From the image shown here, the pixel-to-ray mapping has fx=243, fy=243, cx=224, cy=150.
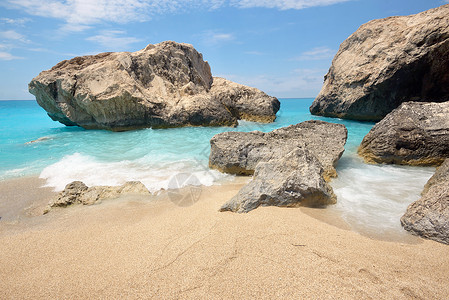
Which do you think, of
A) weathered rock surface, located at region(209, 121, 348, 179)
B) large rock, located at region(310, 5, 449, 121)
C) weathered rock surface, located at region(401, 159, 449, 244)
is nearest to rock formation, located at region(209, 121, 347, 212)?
weathered rock surface, located at region(209, 121, 348, 179)

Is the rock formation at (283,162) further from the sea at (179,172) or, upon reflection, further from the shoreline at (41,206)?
the sea at (179,172)

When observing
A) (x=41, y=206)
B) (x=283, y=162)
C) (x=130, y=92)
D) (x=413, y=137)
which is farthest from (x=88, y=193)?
(x=130, y=92)

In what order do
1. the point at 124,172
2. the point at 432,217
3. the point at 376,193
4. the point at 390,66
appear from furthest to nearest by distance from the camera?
the point at 390,66
the point at 124,172
the point at 376,193
the point at 432,217

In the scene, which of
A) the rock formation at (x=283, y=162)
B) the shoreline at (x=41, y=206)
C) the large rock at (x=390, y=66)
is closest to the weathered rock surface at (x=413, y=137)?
the rock formation at (x=283, y=162)

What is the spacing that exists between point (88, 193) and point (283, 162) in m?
3.41

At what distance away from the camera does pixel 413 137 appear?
565 cm

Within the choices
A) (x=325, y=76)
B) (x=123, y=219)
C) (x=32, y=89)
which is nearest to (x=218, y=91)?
(x=325, y=76)

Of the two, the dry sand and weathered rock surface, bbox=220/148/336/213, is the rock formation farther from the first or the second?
the dry sand

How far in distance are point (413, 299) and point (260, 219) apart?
4.91 feet

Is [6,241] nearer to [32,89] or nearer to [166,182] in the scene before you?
[166,182]

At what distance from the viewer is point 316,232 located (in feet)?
8.48

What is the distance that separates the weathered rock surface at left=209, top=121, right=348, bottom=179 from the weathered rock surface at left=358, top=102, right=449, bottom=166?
95 cm

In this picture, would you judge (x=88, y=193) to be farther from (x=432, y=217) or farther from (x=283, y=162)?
(x=432, y=217)

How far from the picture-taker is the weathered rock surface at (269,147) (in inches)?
204
